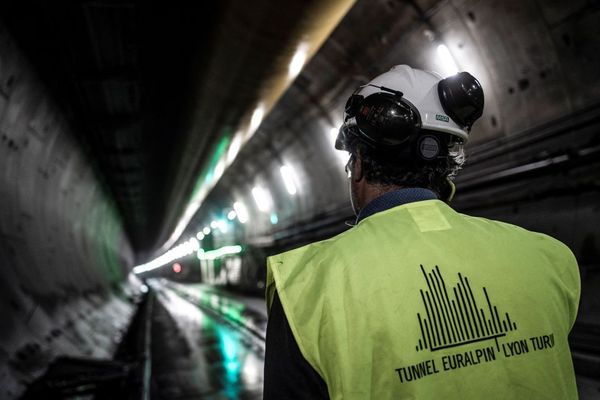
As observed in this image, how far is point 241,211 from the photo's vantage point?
1950cm

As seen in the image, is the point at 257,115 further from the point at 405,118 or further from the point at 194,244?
the point at 194,244

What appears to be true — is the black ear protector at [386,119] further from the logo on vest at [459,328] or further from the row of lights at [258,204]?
the row of lights at [258,204]

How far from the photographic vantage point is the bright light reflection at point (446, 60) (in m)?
5.96

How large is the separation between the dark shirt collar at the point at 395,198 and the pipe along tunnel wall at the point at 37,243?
3815mm

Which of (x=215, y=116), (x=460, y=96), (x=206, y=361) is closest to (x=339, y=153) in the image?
(x=215, y=116)

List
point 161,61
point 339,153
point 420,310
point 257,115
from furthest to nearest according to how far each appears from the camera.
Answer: point 339,153, point 257,115, point 161,61, point 420,310

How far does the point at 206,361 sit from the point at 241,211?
1246 centimetres

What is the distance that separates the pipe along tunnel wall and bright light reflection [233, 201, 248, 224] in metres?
9.09

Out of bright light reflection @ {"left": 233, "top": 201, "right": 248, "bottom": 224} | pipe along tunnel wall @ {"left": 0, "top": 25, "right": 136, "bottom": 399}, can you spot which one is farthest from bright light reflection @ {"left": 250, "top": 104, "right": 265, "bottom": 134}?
bright light reflection @ {"left": 233, "top": 201, "right": 248, "bottom": 224}

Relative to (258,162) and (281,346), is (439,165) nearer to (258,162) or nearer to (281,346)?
(281,346)

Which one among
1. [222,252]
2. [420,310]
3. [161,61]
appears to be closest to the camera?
[420,310]

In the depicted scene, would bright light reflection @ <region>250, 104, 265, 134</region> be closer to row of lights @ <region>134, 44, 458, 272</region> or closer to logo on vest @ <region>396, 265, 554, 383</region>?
row of lights @ <region>134, 44, 458, 272</region>

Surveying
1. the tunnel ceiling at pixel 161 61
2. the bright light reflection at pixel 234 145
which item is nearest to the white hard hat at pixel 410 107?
the tunnel ceiling at pixel 161 61

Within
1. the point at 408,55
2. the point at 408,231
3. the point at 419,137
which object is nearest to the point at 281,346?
the point at 408,231
